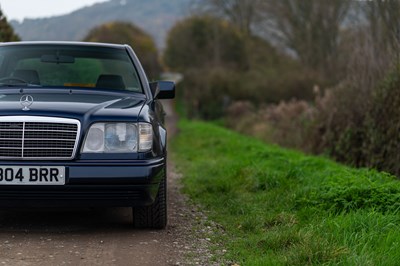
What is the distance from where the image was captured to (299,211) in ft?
20.4

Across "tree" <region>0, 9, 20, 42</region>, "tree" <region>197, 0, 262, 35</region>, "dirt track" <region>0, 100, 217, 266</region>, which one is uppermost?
"tree" <region>197, 0, 262, 35</region>

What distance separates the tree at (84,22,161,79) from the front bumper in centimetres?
3615

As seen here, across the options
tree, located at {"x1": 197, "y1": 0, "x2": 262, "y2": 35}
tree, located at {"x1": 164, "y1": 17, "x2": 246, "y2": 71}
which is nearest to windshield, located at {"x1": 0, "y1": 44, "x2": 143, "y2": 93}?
tree, located at {"x1": 164, "y1": 17, "x2": 246, "y2": 71}

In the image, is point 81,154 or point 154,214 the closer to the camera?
point 81,154

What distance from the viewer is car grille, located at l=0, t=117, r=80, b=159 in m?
5.07

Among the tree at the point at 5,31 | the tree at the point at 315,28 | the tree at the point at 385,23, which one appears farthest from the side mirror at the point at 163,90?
the tree at the point at 315,28

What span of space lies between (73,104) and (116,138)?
50 cm

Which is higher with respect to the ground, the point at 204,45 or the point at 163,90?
the point at 163,90

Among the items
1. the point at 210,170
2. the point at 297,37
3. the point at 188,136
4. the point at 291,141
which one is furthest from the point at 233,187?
the point at 297,37

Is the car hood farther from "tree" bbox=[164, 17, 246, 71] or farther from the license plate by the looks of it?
"tree" bbox=[164, 17, 246, 71]

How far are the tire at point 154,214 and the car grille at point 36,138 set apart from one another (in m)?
0.88

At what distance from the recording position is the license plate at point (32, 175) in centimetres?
499

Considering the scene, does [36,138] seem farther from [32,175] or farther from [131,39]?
[131,39]

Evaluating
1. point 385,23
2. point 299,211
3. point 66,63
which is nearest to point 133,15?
point 385,23
